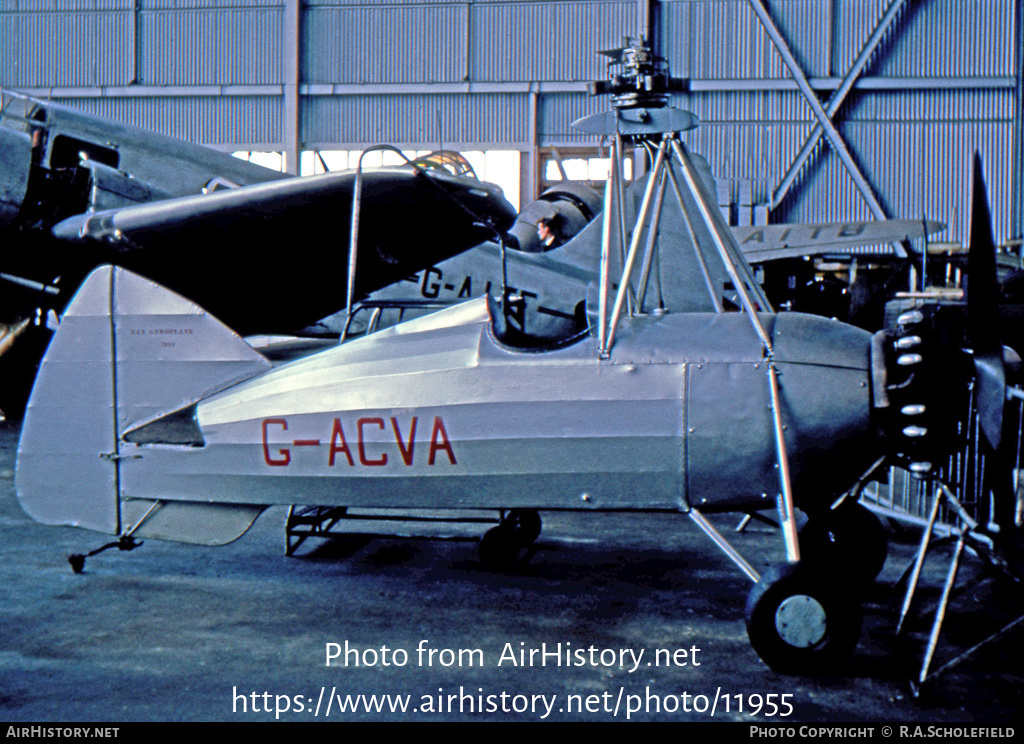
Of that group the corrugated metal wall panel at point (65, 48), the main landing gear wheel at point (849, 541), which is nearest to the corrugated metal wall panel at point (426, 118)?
the corrugated metal wall panel at point (65, 48)

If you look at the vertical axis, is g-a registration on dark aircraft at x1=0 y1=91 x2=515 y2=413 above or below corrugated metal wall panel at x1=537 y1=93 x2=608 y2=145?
below

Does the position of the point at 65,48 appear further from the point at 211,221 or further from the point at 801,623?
the point at 801,623

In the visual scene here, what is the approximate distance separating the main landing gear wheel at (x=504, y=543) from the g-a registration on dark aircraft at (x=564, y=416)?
3.17 ft

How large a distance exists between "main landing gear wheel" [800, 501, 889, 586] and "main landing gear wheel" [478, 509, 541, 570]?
1294 mm

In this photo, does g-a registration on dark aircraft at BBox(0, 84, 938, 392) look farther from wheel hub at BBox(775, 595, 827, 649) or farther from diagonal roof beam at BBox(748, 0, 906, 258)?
diagonal roof beam at BBox(748, 0, 906, 258)

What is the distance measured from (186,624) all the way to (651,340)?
2.14 m

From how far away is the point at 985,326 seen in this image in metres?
2.99

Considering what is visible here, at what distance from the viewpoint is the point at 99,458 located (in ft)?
11.9

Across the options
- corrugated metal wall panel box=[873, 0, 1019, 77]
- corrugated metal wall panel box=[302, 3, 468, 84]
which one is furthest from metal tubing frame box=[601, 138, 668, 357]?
corrugated metal wall panel box=[873, 0, 1019, 77]

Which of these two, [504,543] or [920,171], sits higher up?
[920,171]

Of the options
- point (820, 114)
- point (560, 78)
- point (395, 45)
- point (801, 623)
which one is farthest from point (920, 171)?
point (801, 623)

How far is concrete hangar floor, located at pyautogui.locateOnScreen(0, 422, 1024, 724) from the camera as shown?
2658 millimetres

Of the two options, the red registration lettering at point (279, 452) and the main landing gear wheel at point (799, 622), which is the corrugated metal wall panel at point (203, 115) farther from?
the main landing gear wheel at point (799, 622)

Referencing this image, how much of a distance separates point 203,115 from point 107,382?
1638 centimetres
